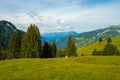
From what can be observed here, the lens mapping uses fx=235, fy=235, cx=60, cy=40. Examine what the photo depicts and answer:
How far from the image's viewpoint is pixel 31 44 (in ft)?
308

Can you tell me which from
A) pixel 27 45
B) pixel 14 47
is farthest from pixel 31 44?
pixel 14 47

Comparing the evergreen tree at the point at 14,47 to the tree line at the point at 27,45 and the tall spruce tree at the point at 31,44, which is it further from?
the tall spruce tree at the point at 31,44

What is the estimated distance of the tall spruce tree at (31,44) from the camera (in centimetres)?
9344

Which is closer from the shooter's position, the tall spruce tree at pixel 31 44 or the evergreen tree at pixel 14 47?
the tall spruce tree at pixel 31 44

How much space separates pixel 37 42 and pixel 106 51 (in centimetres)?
6372

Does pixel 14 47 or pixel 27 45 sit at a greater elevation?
pixel 27 45

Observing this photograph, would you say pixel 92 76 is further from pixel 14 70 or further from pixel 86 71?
pixel 14 70

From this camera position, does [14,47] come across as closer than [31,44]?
No

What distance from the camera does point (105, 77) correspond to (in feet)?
120

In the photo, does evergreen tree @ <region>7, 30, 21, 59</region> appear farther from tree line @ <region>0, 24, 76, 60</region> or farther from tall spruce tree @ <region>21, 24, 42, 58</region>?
tall spruce tree @ <region>21, 24, 42, 58</region>

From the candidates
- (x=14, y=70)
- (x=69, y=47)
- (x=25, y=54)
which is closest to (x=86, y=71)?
(x=14, y=70)

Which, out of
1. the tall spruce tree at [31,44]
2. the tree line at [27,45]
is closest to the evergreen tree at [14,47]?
the tree line at [27,45]

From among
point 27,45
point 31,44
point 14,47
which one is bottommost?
point 14,47

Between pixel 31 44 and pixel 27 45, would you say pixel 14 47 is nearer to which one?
Result: pixel 27 45
